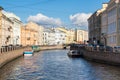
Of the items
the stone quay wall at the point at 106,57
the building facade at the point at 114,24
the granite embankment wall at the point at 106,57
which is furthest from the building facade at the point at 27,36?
the granite embankment wall at the point at 106,57

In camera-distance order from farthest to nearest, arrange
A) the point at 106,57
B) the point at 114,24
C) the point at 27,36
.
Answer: the point at 27,36, the point at 114,24, the point at 106,57

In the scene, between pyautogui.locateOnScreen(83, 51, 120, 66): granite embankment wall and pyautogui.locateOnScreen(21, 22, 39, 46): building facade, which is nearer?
pyautogui.locateOnScreen(83, 51, 120, 66): granite embankment wall

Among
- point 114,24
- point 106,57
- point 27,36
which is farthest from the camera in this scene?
point 27,36

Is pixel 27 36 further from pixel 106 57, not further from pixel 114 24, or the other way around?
pixel 106 57

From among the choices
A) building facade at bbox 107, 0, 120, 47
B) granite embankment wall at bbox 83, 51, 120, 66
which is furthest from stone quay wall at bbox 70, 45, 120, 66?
building facade at bbox 107, 0, 120, 47

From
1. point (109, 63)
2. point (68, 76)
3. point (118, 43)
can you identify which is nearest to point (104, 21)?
point (118, 43)

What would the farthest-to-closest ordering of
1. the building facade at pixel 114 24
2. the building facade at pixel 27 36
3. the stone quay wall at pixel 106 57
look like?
the building facade at pixel 27 36, the building facade at pixel 114 24, the stone quay wall at pixel 106 57

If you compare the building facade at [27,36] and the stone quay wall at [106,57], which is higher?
the building facade at [27,36]

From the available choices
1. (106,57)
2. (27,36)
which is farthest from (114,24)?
(27,36)

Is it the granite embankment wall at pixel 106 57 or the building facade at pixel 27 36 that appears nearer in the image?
the granite embankment wall at pixel 106 57

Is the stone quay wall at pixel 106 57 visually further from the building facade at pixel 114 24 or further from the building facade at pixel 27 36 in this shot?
the building facade at pixel 27 36

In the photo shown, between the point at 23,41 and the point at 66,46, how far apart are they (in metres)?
27.2

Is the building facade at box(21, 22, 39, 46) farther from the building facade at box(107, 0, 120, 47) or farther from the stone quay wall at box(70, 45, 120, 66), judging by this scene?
the stone quay wall at box(70, 45, 120, 66)

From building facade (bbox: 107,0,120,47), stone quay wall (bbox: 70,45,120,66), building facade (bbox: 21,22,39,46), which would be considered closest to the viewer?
stone quay wall (bbox: 70,45,120,66)
